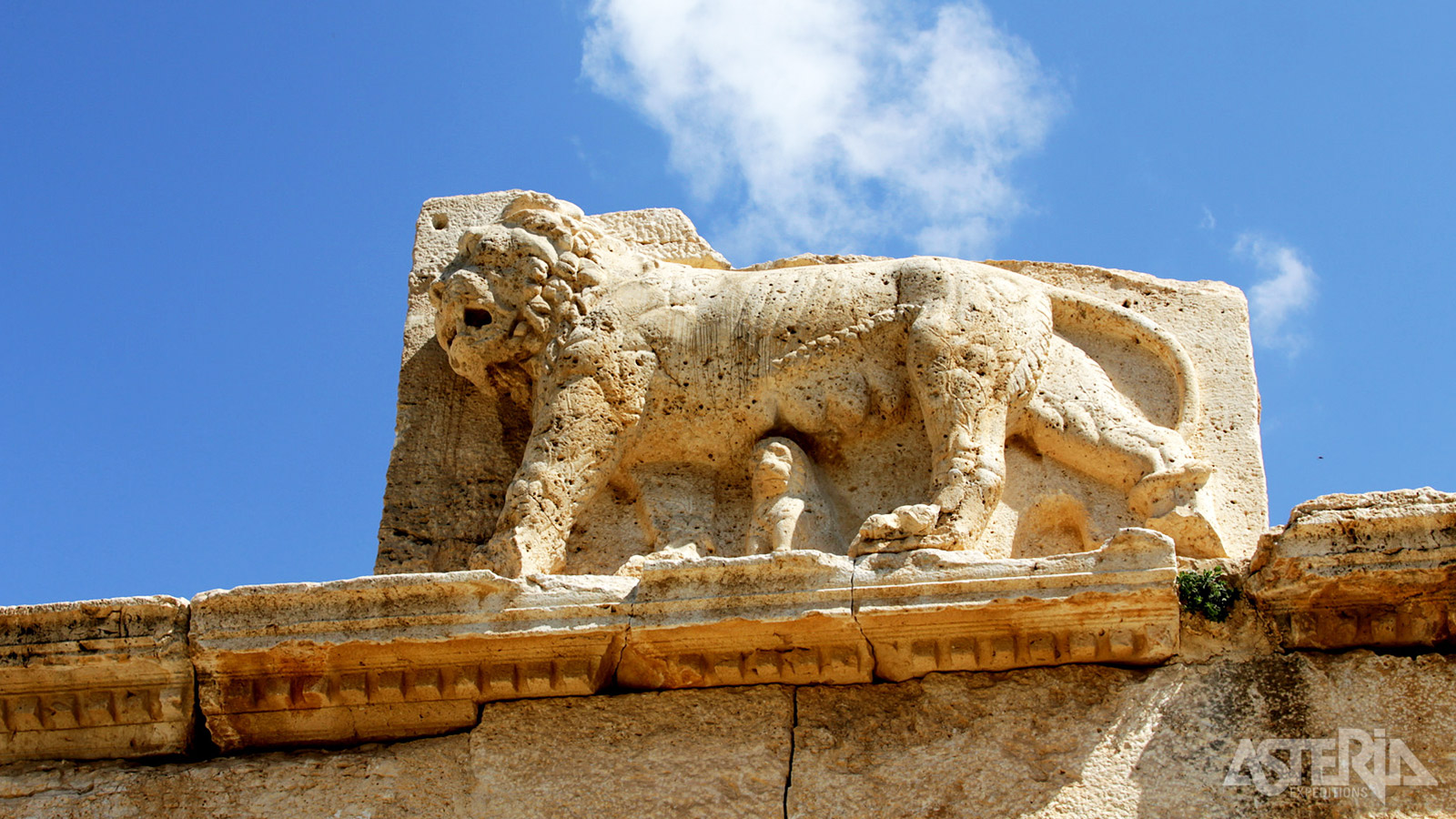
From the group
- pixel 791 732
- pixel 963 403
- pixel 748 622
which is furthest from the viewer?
pixel 963 403

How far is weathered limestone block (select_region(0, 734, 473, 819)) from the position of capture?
4730mm

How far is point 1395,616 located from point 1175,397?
1204 millimetres

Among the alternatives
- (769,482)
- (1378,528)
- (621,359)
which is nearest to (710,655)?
(769,482)

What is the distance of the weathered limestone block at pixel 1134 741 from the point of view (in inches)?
→ 168

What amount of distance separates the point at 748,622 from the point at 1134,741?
110cm

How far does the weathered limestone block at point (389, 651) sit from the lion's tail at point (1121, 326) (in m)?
1.97

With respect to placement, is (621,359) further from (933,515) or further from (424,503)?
(933,515)

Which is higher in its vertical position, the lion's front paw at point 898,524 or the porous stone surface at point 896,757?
the lion's front paw at point 898,524

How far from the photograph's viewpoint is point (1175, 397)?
5.47 m

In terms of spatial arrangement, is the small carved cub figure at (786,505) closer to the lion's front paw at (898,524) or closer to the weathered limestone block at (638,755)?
the lion's front paw at (898,524)

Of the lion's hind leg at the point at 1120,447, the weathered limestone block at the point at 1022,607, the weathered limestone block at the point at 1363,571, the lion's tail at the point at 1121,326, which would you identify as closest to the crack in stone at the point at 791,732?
the weathered limestone block at the point at 1022,607

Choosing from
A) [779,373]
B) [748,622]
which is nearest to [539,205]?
[779,373]

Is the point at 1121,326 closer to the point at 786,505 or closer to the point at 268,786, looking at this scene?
the point at 786,505

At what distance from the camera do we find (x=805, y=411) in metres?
5.34
